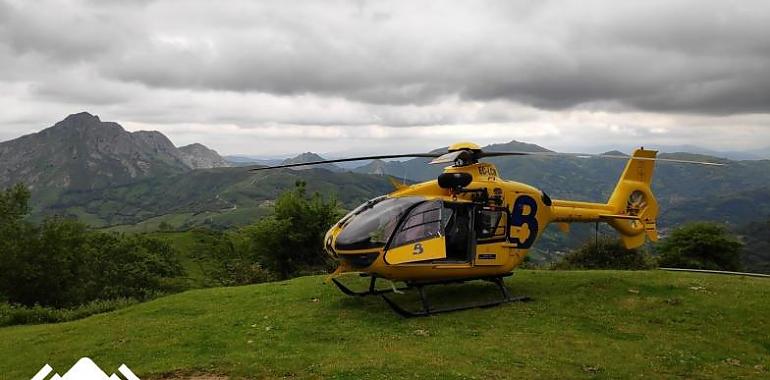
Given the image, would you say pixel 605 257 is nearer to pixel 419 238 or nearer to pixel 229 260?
pixel 419 238

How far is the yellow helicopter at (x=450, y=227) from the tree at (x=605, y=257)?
19.0 meters

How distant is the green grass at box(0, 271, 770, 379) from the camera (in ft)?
36.9

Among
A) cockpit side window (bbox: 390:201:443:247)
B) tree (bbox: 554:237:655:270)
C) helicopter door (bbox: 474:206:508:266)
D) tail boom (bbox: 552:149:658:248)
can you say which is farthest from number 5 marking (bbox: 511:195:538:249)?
tree (bbox: 554:237:655:270)

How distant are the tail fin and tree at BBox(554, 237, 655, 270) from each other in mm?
15498

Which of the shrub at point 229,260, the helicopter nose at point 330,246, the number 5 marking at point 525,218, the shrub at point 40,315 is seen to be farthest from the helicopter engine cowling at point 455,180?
the shrub at point 229,260

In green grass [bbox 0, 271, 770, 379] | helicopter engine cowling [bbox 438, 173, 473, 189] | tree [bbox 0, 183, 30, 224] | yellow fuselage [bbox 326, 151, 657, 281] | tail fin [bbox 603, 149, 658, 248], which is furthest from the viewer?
tree [bbox 0, 183, 30, 224]

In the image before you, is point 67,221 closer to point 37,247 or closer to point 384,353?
point 37,247

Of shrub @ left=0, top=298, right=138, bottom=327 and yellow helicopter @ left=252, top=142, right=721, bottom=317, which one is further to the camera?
shrub @ left=0, top=298, right=138, bottom=327

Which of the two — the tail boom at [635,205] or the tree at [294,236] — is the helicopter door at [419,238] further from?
the tree at [294,236]

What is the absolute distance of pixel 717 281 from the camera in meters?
19.9

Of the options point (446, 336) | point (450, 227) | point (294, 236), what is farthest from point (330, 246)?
point (294, 236)

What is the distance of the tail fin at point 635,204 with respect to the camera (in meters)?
21.1

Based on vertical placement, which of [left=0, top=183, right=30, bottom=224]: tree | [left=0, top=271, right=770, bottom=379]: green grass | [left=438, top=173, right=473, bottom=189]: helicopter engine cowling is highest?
[left=438, top=173, right=473, bottom=189]: helicopter engine cowling

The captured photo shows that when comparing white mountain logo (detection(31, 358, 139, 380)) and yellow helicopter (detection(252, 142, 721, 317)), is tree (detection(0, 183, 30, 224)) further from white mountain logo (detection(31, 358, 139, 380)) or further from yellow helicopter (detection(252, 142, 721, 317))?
white mountain logo (detection(31, 358, 139, 380))
